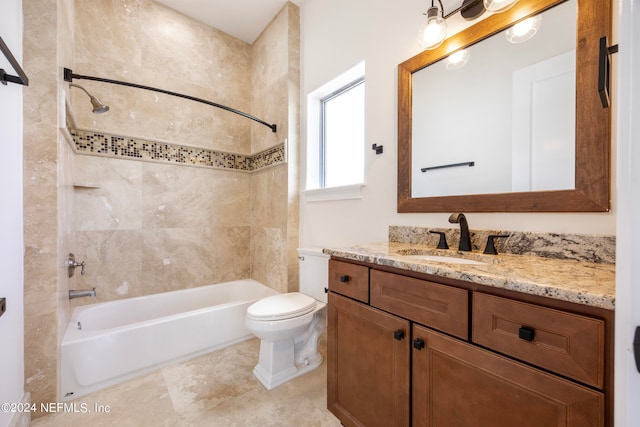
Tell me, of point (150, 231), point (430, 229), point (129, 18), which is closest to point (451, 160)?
point (430, 229)

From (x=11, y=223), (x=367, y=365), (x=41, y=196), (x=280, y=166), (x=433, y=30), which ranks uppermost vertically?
(x=433, y=30)

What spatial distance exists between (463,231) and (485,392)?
0.66 metres

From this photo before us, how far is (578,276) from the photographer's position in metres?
0.70

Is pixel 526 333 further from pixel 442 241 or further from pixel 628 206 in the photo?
pixel 442 241

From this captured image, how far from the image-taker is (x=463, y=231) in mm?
1187

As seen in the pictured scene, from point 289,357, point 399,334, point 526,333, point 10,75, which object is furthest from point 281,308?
point 10,75

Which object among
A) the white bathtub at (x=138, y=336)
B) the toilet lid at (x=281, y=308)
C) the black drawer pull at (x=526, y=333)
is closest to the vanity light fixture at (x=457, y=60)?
the black drawer pull at (x=526, y=333)

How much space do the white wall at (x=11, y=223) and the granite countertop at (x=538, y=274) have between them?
1.50m

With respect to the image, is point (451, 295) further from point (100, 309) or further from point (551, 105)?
point (100, 309)

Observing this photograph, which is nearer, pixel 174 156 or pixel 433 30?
pixel 433 30

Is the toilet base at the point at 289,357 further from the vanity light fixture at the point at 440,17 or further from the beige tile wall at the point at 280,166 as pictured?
the vanity light fixture at the point at 440,17

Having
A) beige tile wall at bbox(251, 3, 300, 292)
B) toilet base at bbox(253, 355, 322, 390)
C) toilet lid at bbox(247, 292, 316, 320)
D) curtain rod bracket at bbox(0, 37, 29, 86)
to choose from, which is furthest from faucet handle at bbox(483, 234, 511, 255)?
curtain rod bracket at bbox(0, 37, 29, 86)

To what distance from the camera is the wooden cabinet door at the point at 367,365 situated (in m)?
0.94

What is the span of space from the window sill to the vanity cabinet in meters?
0.74
